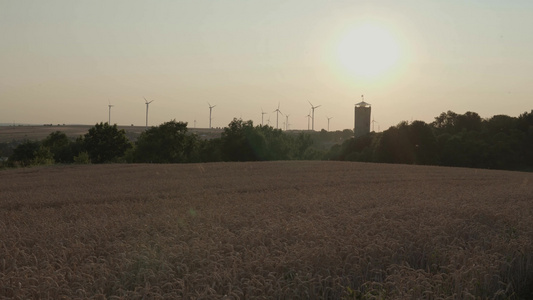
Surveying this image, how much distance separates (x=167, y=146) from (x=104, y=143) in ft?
35.8

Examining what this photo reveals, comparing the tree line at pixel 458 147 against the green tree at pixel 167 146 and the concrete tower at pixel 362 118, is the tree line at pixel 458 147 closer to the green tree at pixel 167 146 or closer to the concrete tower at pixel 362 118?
the green tree at pixel 167 146

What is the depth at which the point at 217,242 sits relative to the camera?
34.3 feet

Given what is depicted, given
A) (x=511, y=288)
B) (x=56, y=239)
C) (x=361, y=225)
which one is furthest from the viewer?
(x=361, y=225)

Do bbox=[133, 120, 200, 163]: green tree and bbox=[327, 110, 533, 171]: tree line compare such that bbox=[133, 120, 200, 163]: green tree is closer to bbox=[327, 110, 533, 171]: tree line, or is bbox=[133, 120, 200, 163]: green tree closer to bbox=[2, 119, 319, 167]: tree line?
bbox=[2, 119, 319, 167]: tree line

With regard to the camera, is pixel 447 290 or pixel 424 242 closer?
pixel 447 290

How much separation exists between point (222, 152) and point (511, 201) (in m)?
74.6

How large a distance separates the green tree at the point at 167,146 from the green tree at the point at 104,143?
3443 mm

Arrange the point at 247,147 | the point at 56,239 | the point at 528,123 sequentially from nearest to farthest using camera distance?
the point at 56,239
the point at 528,123
the point at 247,147

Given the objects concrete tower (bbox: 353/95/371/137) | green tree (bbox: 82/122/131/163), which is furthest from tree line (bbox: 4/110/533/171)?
concrete tower (bbox: 353/95/371/137)

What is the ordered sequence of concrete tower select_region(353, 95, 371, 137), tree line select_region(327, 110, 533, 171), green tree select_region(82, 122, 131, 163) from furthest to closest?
concrete tower select_region(353, 95, 371, 137), green tree select_region(82, 122, 131, 163), tree line select_region(327, 110, 533, 171)

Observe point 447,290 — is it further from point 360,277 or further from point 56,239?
point 56,239

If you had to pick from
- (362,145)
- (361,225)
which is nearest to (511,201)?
(361,225)

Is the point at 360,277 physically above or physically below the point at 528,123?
below

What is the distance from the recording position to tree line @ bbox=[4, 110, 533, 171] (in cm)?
7956
